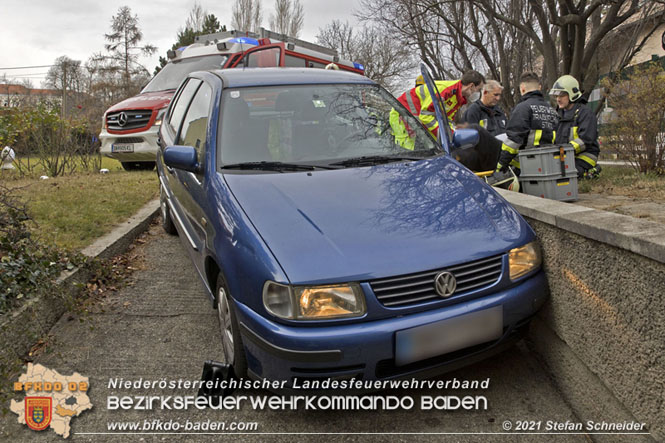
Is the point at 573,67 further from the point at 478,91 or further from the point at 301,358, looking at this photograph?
the point at 301,358

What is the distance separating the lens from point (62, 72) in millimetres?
38750

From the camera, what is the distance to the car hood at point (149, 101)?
964cm

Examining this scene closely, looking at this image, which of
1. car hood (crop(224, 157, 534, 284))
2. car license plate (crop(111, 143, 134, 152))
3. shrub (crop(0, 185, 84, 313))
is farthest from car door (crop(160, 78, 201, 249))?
car license plate (crop(111, 143, 134, 152))

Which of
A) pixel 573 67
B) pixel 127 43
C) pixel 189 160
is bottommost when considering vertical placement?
pixel 189 160

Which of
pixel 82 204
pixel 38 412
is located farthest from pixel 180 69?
pixel 38 412

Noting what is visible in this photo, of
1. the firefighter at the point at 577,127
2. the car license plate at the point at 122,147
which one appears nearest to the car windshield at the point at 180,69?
the car license plate at the point at 122,147

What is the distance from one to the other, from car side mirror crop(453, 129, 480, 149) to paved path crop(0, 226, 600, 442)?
1.50 m

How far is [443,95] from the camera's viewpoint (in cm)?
650

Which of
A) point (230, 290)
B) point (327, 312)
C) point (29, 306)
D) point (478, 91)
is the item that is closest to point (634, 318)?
point (327, 312)

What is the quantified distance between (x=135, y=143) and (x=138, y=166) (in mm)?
1771

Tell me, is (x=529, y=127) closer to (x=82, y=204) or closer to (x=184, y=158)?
(x=184, y=158)

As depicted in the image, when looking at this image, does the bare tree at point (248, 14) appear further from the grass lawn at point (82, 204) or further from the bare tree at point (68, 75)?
the grass lawn at point (82, 204)

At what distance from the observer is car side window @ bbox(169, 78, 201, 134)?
455 cm

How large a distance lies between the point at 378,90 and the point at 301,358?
2572 millimetres
